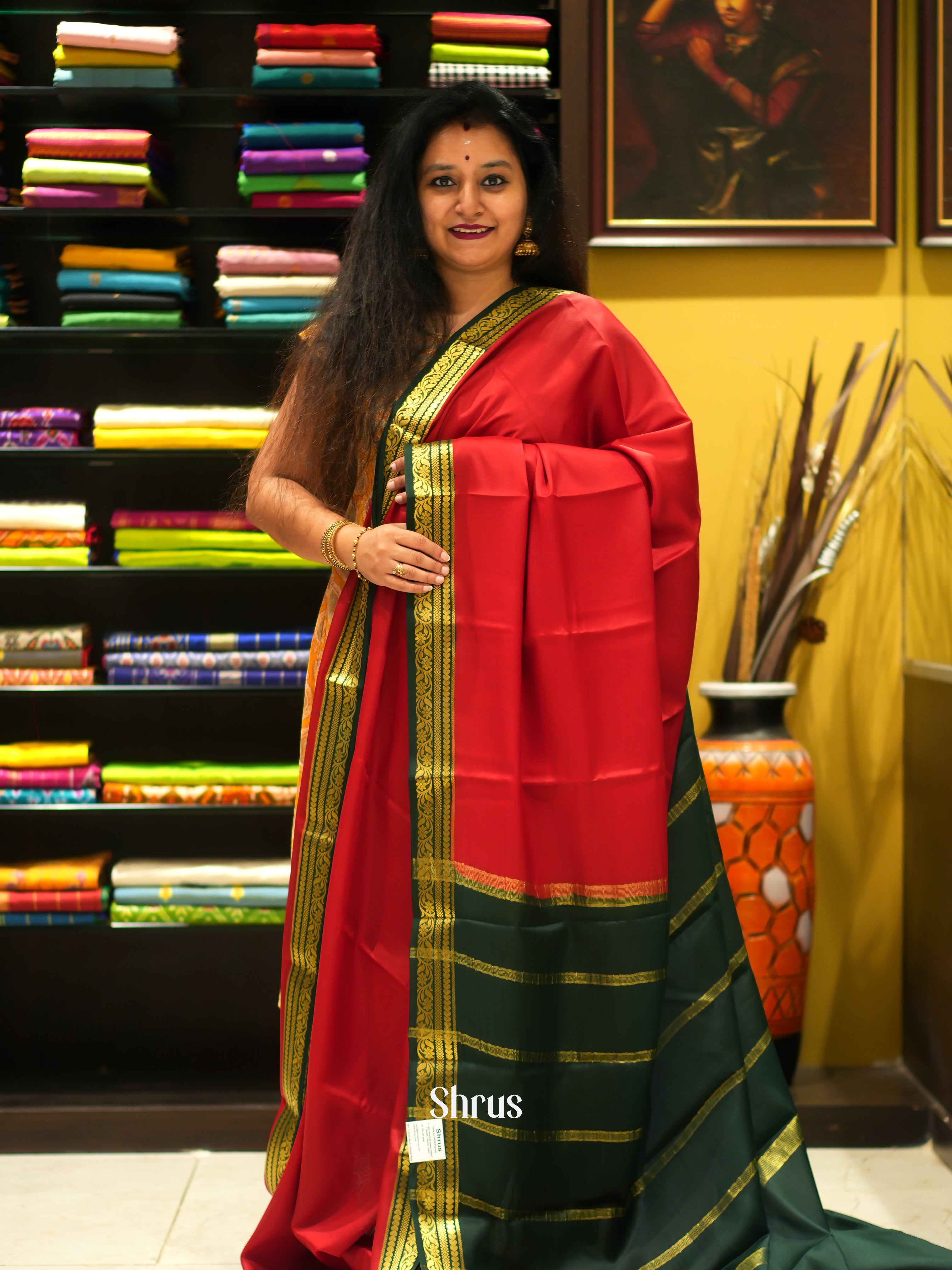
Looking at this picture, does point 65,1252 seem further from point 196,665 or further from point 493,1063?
point 196,665

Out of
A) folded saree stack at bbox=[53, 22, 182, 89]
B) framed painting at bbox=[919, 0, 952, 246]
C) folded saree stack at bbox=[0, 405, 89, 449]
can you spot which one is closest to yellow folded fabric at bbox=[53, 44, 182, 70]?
folded saree stack at bbox=[53, 22, 182, 89]

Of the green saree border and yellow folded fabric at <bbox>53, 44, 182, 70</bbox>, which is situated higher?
yellow folded fabric at <bbox>53, 44, 182, 70</bbox>

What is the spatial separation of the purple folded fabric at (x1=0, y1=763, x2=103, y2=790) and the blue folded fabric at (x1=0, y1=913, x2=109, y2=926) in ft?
0.84

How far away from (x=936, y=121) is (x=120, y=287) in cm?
179

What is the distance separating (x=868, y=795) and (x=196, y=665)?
152 cm

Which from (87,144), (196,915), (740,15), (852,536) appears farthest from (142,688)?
(740,15)

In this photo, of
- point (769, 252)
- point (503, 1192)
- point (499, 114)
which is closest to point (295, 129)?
point (499, 114)

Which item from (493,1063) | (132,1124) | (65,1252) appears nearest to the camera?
(493,1063)

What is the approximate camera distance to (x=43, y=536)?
2.37 metres

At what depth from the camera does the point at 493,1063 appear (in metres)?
1.44

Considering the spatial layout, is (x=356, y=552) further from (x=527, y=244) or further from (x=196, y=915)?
(x=196, y=915)

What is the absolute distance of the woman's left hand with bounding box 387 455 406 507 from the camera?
153 cm

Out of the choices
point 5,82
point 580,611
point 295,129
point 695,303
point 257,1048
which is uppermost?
point 5,82

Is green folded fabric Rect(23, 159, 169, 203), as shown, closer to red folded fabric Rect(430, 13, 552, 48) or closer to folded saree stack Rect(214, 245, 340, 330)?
folded saree stack Rect(214, 245, 340, 330)
